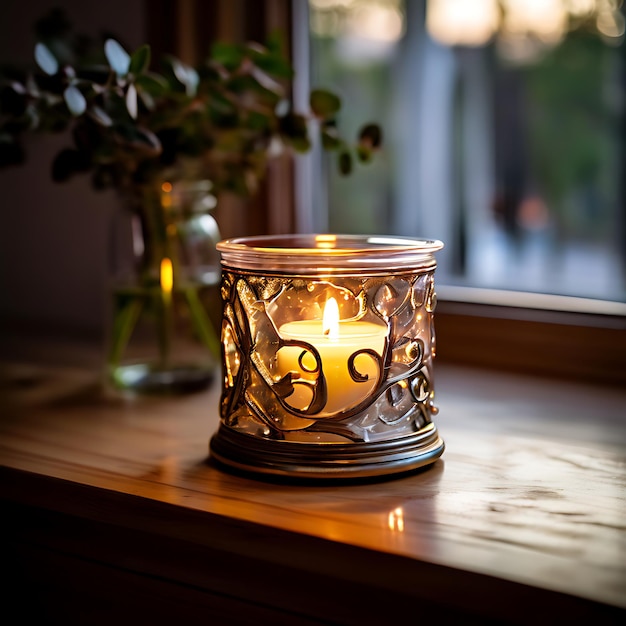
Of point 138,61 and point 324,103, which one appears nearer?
point 138,61

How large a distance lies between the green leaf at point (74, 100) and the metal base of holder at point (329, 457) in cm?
28

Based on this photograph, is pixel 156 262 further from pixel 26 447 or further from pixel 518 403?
pixel 518 403

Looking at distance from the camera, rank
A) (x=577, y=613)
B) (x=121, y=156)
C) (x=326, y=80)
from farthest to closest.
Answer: (x=326, y=80) → (x=121, y=156) → (x=577, y=613)

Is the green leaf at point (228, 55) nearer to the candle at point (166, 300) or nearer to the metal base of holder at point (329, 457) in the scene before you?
the candle at point (166, 300)

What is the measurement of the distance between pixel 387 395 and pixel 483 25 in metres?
3.15

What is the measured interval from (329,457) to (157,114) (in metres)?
0.38

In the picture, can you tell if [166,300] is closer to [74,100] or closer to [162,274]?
[162,274]

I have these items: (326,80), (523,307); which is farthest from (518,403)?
(326,80)

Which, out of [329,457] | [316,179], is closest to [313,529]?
[329,457]

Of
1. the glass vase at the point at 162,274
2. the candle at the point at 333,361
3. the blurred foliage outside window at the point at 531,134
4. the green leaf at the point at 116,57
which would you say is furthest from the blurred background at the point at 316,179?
the candle at the point at 333,361

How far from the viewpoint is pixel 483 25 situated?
345 centimetres

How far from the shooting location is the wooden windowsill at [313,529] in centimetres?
46

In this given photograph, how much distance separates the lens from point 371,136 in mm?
859

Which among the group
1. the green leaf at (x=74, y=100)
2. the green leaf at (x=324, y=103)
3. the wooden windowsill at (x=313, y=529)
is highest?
the green leaf at (x=324, y=103)
